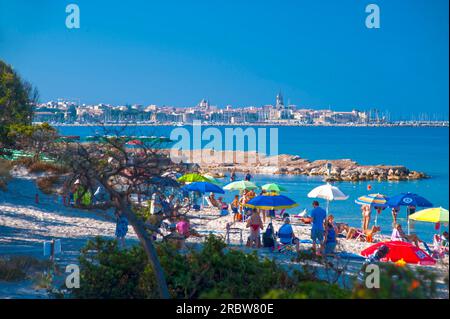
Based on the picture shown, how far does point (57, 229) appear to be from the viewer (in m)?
14.6

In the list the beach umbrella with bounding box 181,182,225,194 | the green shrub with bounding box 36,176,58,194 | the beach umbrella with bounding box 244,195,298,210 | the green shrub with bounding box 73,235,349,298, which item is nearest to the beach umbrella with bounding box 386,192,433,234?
the beach umbrella with bounding box 244,195,298,210

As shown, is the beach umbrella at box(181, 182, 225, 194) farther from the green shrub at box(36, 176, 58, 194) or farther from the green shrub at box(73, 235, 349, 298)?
the green shrub at box(73, 235, 349, 298)

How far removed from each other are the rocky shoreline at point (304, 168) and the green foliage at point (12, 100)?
1084cm

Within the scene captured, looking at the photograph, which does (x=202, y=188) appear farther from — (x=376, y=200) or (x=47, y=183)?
(x=47, y=183)

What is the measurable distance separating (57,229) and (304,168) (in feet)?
120

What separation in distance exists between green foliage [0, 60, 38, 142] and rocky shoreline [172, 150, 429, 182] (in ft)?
35.6

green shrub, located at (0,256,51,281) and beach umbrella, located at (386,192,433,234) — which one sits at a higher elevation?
beach umbrella, located at (386,192,433,234)

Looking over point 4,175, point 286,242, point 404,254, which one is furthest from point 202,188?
point 4,175

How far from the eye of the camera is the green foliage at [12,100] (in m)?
18.0

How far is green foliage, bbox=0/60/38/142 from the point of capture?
1805cm

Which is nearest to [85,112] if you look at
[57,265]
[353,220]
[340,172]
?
[340,172]
